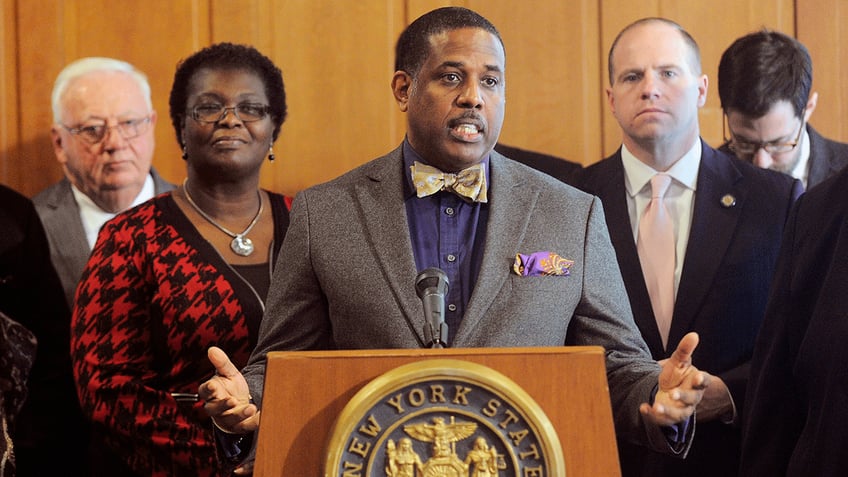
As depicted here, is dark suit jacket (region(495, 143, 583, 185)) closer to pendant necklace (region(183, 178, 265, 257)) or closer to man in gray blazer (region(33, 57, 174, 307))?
pendant necklace (region(183, 178, 265, 257))

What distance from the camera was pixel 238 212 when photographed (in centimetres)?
332

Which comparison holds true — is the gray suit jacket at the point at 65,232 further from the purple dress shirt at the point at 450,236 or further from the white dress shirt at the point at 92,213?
the purple dress shirt at the point at 450,236

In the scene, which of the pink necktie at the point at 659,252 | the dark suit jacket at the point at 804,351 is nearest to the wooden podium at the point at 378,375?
the dark suit jacket at the point at 804,351

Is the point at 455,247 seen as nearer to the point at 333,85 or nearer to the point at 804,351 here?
the point at 804,351

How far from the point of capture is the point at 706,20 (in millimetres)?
4562

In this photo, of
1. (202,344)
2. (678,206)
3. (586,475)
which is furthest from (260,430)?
(678,206)

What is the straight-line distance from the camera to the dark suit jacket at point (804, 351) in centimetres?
219

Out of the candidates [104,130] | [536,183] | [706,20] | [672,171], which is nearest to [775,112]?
[672,171]

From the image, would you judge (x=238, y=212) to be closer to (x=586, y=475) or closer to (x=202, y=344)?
(x=202, y=344)

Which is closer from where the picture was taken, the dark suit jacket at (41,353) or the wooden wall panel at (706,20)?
the dark suit jacket at (41,353)

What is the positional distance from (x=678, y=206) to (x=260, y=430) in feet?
5.97

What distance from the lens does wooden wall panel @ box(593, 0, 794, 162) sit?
455cm

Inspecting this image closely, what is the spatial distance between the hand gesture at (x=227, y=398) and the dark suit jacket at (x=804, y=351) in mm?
1018

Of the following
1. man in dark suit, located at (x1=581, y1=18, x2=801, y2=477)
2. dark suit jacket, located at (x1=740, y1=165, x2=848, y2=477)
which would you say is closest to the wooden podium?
dark suit jacket, located at (x1=740, y1=165, x2=848, y2=477)
